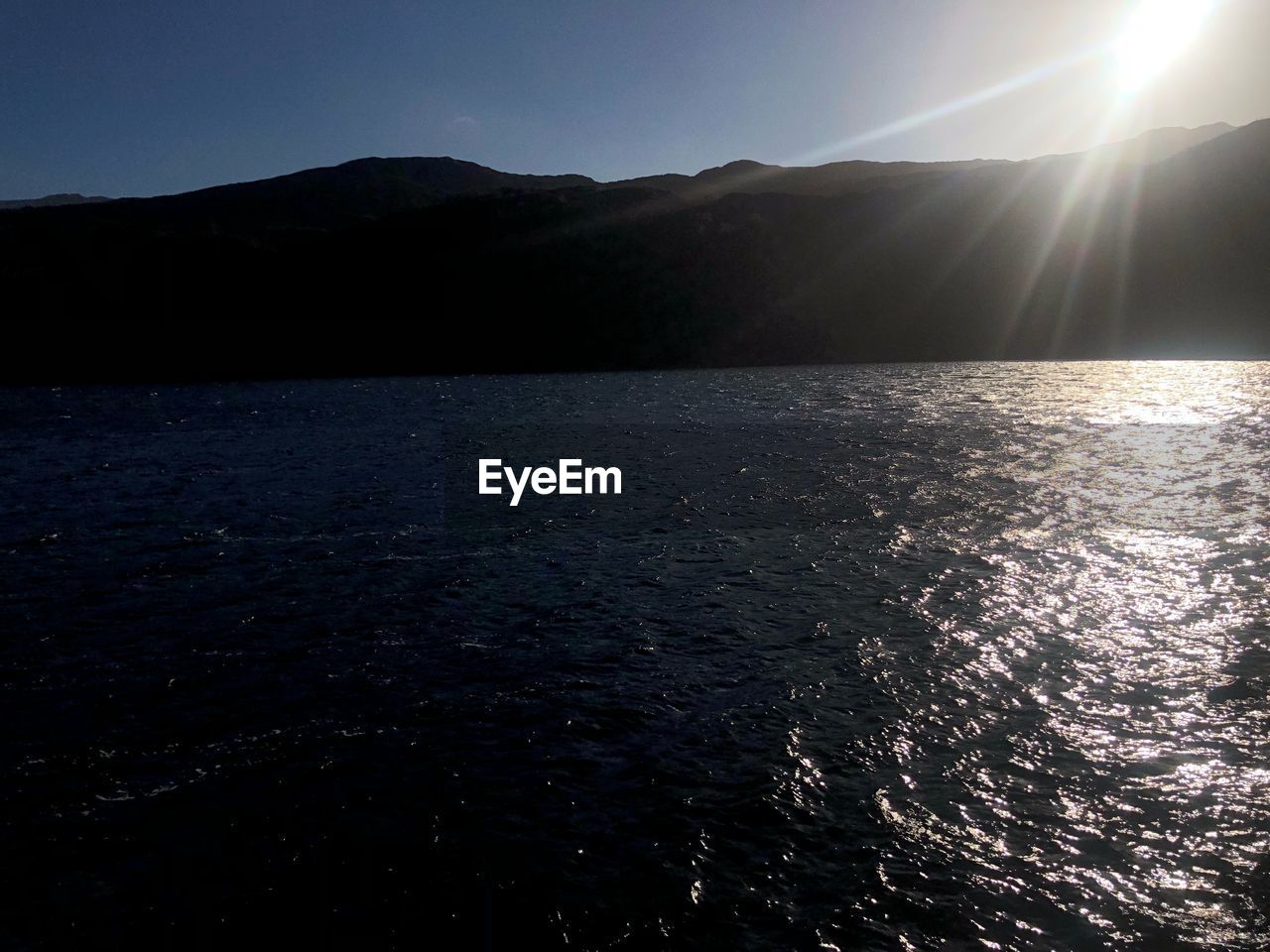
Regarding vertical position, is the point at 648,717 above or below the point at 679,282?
below

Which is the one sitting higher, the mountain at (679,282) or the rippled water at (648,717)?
the mountain at (679,282)

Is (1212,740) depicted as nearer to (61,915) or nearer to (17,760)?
(61,915)

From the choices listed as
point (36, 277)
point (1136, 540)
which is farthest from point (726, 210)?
point (1136, 540)

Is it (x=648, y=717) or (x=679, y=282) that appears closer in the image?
(x=648, y=717)

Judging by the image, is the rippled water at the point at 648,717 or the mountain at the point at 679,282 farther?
the mountain at the point at 679,282
